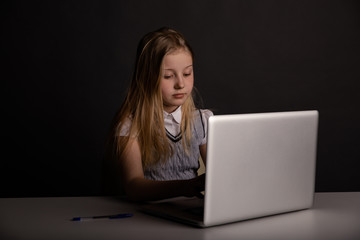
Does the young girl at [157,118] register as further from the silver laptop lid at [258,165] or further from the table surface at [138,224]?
the silver laptop lid at [258,165]

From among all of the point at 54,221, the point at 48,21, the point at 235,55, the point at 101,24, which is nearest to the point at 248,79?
the point at 235,55

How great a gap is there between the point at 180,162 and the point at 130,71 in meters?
1.36

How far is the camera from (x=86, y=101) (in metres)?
3.62

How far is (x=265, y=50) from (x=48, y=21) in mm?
1396

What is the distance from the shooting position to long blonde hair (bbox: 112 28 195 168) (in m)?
2.22

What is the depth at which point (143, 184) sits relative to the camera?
191cm

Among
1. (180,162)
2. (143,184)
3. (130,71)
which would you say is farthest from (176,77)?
(130,71)

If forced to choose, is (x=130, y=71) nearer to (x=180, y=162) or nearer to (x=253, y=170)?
(x=180, y=162)

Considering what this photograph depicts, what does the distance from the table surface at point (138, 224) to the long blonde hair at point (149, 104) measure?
39 cm

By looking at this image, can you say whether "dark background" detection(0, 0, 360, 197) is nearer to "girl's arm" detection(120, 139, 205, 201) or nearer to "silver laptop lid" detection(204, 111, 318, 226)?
"girl's arm" detection(120, 139, 205, 201)

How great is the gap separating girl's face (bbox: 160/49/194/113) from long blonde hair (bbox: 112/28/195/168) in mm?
19

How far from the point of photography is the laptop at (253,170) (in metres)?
1.49

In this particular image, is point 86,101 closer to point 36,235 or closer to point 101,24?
point 101,24

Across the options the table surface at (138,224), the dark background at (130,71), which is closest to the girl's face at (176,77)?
the table surface at (138,224)
